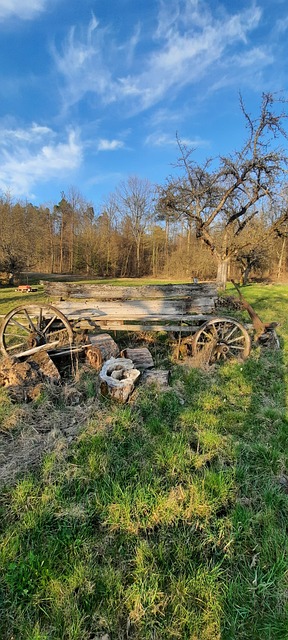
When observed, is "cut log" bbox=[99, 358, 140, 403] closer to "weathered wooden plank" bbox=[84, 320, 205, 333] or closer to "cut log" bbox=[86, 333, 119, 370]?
"cut log" bbox=[86, 333, 119, 370]

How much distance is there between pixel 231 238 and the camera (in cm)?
1900

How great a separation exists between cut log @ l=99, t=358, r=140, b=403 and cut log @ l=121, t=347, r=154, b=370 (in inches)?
15.8

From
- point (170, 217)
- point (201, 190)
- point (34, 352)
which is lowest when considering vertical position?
point (34, 352)

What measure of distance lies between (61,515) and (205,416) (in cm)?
204

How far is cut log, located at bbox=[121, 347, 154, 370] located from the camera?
5.12m

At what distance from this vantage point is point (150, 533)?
2.32 metres

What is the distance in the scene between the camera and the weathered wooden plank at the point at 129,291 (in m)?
6.39

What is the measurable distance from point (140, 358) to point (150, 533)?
307 centimetres

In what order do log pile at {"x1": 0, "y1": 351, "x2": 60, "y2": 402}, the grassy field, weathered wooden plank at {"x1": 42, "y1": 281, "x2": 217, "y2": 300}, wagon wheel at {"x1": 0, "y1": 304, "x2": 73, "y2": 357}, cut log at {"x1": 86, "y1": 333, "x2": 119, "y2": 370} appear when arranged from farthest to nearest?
weathered wooden plank at {"x1": 42, "y1": 281, "x2": 217, "y2": 300}
wagon wheel at {"x1": 0, "y1": 304, "x2": 73, "y2": 357}
cut log at {"x1": 86, "y1": 333, "x2": 119, "y2": 370}
log pile at {"x1": 0, "y1": 351, "x2": 60, "y2": 402}
the grassy field

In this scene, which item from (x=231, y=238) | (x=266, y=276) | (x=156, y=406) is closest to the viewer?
(x=156, y=406)

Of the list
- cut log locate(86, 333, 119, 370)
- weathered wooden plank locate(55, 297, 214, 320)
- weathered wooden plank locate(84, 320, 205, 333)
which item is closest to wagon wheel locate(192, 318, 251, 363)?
weathered wooden plank locate(84, 320, 205, 333)

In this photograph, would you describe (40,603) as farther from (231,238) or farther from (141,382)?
(231,238)

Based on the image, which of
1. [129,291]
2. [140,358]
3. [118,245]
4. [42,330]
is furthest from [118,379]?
[118,245]

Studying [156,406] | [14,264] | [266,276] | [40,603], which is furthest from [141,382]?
[266,276]
